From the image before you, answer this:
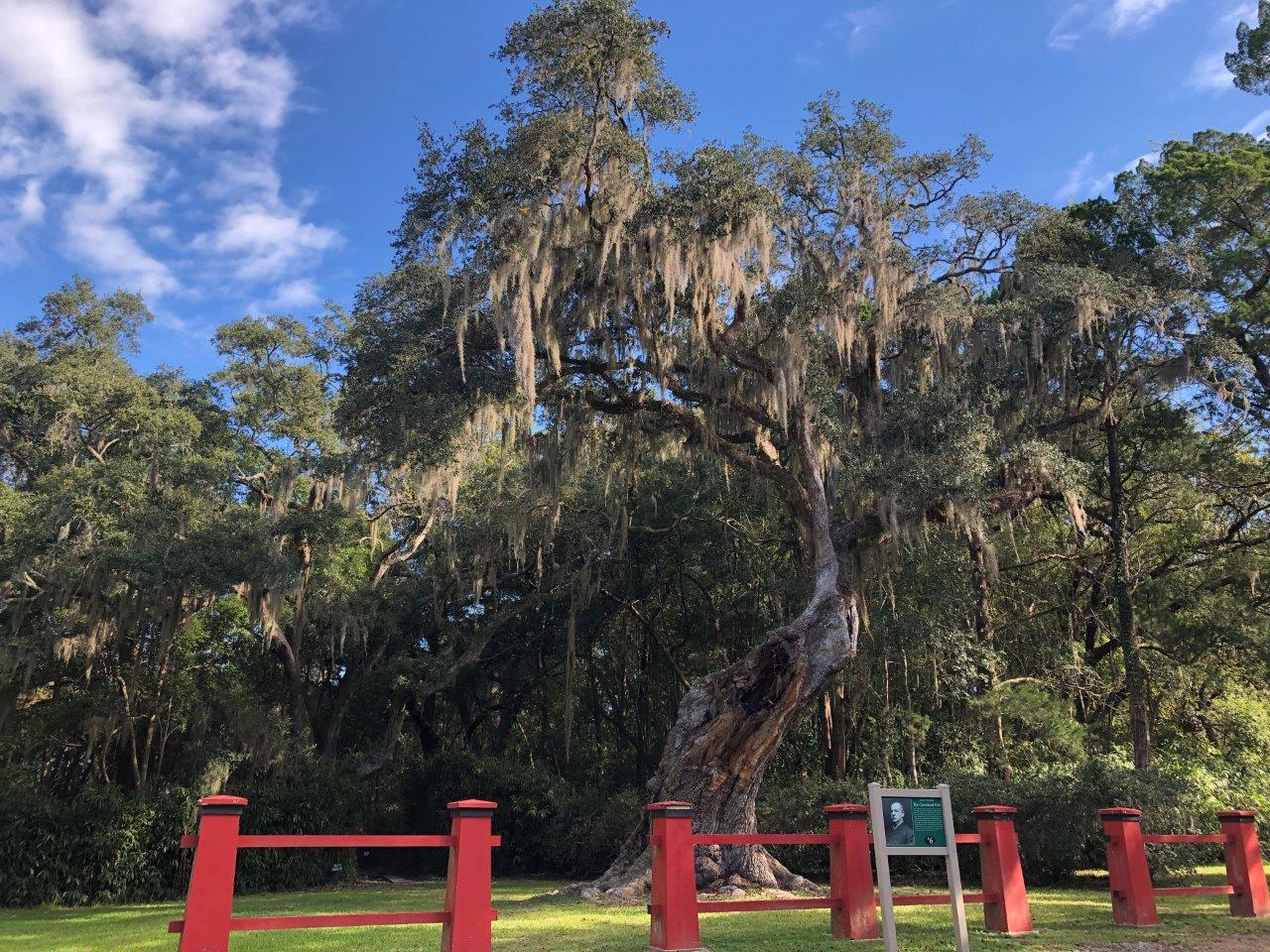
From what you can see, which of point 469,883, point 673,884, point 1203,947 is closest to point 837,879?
point 673,884

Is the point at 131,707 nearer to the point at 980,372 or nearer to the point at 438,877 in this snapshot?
the point at 438,877

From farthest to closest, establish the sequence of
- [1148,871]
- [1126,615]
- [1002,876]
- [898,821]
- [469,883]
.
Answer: [1126,615] → [1148,871] → [1002,876] → [898,821] → [469,883]

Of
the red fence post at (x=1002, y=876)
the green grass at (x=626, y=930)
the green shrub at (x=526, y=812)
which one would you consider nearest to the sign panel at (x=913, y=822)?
the green grass at (x=626, y=930)

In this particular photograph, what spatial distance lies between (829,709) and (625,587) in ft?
19.1

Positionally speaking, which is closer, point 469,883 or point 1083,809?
point 469,883

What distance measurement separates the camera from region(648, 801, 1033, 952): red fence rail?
5.74 metres

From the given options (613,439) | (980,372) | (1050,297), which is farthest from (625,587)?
(1050,297)

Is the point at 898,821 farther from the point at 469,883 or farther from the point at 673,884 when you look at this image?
the point at 469,883

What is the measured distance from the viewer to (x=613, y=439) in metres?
14.9

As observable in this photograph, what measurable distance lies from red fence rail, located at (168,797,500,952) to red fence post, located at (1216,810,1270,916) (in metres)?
6.80

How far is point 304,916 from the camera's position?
15.5 ft

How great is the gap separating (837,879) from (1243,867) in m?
4.26

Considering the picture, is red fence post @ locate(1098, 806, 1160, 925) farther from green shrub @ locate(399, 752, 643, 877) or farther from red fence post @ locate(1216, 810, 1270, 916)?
green shrub @ locate(399, 752, 643, 877)

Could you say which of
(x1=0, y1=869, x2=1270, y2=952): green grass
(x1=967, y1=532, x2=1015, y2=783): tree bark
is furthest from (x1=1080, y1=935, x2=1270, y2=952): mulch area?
(x1=967, y1=532, x2=1015, y2=783): tree bark
